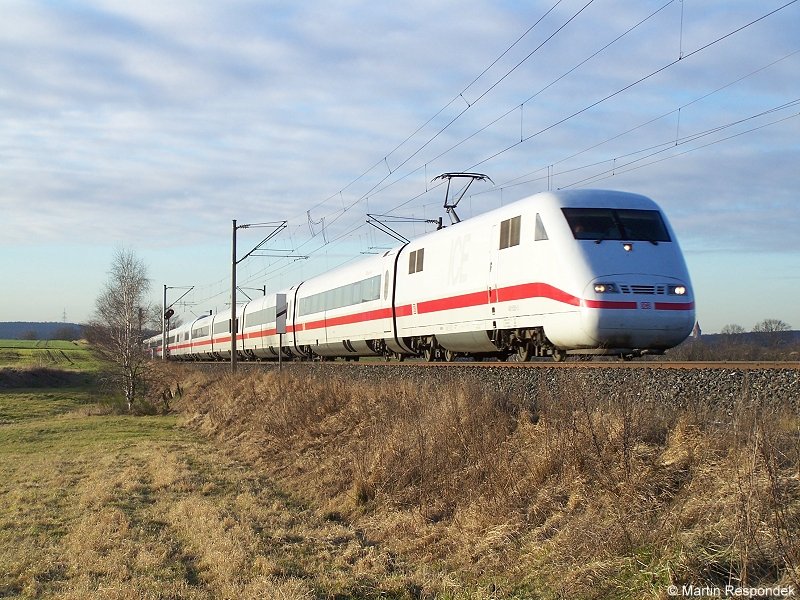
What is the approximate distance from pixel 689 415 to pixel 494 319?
9.20 meters

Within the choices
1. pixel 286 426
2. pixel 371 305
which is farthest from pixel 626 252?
pixel 371 305

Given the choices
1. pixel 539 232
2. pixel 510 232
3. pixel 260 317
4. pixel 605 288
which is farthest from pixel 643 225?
pixel 260 317

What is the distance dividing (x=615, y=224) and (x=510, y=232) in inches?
92.8

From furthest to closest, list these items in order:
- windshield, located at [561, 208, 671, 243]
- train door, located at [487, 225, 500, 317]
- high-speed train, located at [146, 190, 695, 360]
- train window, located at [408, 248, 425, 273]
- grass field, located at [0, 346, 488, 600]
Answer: train window, located at [408, 248, 425, 273] → train door, located at [487, 225, 500, 317] → windshield, located at [561, 208, 671, 243] → high-speed train, located at [146, 190, 695, 360] → grass field, located at [0, 346, 488, 600]

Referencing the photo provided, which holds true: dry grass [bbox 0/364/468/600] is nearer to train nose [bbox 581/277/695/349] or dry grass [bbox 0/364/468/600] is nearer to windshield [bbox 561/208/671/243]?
train nose [bbox 581/277/695/349]

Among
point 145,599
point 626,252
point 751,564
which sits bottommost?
point 145,599

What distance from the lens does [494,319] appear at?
58.1ft

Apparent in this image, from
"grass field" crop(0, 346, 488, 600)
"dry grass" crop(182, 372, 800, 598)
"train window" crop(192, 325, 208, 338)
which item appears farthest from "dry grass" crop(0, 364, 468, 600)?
"train window" crop(192, 325, 208, 338)

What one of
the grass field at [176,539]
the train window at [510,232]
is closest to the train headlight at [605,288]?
the train window at [510,232]

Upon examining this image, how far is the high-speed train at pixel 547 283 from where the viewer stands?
14633 millimetres

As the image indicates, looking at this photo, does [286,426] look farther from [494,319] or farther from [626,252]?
[626,252]

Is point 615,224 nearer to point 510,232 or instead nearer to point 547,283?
point 547,283

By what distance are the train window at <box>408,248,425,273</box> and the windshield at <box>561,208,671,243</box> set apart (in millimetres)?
7365

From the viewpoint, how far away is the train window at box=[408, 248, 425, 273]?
74.6ft
